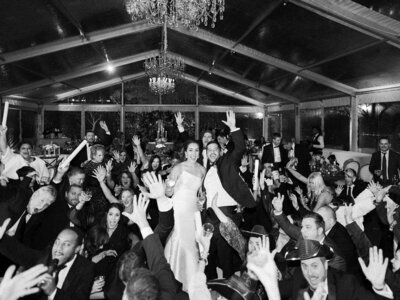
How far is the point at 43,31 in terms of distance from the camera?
295 inches

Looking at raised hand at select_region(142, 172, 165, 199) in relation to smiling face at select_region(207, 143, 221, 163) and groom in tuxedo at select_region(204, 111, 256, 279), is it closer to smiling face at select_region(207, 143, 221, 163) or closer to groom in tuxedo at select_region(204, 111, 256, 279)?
groom in tuxedo at select_region(204, 111, 256, 279)

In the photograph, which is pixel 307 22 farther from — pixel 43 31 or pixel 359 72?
pixel 43 31

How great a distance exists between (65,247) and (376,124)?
24.7 ft

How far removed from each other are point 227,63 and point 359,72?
4.61 metres

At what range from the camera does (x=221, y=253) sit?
157 inches

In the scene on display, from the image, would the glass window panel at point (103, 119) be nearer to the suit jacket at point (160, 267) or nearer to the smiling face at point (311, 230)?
the smiling face at point (311, 230)

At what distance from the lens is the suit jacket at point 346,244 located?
2897 millimetres

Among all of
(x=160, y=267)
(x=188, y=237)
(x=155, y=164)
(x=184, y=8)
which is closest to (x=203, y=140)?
(x=155, y=164)

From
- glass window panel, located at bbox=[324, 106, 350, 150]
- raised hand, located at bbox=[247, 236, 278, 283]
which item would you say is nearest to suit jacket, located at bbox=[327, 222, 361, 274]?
raised hand, located at bbox=[247, 236, 278, 283]

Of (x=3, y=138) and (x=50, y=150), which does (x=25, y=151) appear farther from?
(x=50, y=150)

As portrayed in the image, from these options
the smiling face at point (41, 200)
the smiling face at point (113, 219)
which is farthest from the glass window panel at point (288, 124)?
the smiling face at point (41, 200)

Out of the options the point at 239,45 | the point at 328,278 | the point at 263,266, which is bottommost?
the point at 328,278

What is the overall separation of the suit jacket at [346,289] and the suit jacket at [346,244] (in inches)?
34.3

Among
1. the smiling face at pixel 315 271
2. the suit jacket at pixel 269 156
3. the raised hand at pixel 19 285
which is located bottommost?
the smiling face at pixel 315 271
